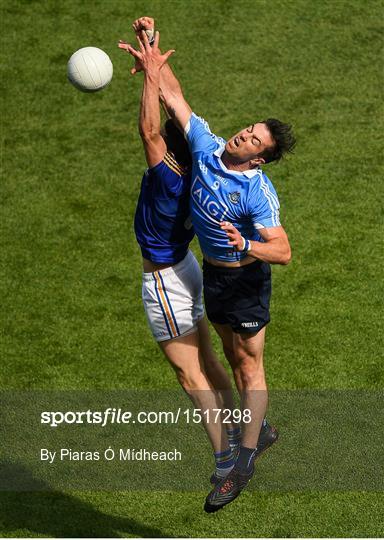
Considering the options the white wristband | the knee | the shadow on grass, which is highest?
the white wristband

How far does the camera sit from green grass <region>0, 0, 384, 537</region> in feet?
39.9

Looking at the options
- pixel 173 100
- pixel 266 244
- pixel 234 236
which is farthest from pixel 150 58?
pixel 266 244

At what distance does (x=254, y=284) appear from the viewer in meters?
10.7

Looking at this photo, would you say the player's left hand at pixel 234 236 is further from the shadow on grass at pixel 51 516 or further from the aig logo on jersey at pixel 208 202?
the shadow on grass at pixel 51 516

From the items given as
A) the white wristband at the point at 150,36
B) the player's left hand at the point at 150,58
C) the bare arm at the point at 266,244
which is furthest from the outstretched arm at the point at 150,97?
the bare arm at the point at 266,244

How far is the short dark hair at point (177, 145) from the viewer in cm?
1080

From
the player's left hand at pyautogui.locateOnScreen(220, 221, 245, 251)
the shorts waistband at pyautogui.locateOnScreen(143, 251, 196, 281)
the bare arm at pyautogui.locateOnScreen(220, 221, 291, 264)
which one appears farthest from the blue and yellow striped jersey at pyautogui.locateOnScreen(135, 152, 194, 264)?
the player's left hand at pyautogui.locateOnScreen(220, 221, 245, 251)

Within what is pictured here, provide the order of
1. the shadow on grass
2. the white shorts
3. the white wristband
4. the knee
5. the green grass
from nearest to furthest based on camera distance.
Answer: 1. the white wristband
2. the knee
3. the white shorts
4. the shadow on grass
5. the green grass

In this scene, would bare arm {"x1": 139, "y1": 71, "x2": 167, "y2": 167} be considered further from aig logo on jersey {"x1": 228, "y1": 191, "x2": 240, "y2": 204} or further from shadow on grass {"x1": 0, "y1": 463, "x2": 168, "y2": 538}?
shadow on grass {"x1": 0, "y1": 463, "x2": 168, "y2": 538}

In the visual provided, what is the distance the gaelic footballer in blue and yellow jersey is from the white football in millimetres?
1169

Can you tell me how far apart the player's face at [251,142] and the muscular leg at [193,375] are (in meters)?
1.76

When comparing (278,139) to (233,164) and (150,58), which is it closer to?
(233,164)

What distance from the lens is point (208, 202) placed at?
10.4 metres

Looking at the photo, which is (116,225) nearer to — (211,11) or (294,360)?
(294,360)
